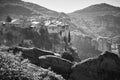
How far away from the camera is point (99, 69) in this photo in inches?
907

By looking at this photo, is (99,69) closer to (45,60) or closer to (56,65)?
(56,65)

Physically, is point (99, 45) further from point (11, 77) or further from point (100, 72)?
point (11, 77)

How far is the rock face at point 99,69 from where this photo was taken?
22.6 metres

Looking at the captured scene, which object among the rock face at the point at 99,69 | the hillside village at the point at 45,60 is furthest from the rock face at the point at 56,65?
the rock face at the point at 99,69

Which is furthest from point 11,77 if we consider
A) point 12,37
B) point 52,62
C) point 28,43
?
point 12,37

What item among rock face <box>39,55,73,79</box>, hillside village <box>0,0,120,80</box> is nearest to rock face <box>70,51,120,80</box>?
hillside village <box>0,0,120,80</box>

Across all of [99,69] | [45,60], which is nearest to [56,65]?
[45,60]

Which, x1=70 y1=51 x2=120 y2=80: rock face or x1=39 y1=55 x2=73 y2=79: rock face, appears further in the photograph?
x1=39 y1=55 x2=73 y2=79: rock face

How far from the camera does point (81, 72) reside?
23438mm

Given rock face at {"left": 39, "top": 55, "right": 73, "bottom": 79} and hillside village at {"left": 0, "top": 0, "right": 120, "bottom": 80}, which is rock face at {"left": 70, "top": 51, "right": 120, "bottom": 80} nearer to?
hillside village at {"left": 0, "top": 0, "right": 120, "bottom": 80}

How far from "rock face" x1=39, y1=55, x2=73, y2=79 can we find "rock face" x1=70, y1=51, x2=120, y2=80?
1139mm

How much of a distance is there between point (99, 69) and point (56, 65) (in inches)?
310

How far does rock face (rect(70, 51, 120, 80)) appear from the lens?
22.6 m

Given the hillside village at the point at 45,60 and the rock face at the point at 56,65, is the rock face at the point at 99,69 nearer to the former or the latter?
the hillside village at the point at 45,60
